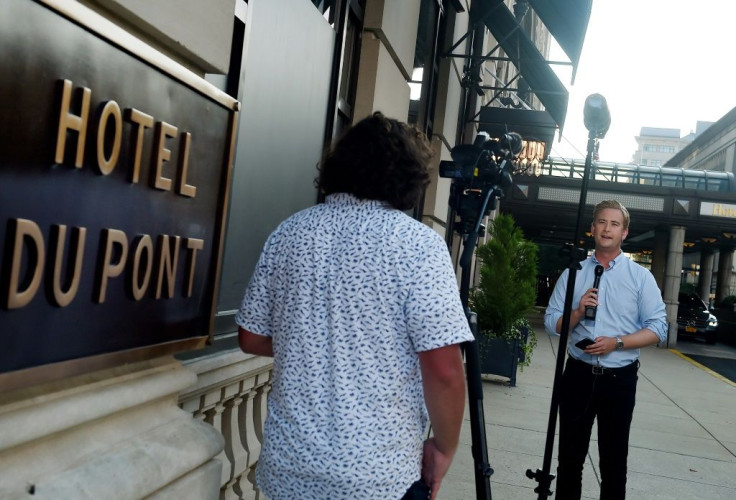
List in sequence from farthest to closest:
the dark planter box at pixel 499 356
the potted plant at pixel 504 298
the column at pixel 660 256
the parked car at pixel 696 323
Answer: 1. the column at pixel 660 256
2. the parked car at pixel 696 323
3. the potted plant at pixel 504 298
4. the dark planter box at pixel 499 356

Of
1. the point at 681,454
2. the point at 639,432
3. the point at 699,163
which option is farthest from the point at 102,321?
the point at 699,163

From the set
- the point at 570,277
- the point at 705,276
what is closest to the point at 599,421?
the point at 570,277

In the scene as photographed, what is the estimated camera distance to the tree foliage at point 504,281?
10.5 meters

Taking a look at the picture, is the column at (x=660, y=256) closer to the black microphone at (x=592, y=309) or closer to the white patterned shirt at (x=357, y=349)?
the black microphone at (x=592, y=309)

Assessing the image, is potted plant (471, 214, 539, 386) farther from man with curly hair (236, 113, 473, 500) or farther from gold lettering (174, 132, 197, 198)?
gold lettering (174, 132, 197, 198)

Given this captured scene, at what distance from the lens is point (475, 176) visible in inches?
144

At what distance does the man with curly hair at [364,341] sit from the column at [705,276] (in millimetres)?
37970

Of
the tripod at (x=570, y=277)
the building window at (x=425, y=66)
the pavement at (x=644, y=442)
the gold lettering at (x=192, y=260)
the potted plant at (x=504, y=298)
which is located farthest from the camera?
the potted plant at (x=504, y=298)

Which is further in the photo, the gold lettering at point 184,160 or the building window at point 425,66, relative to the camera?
the building window at point 425,66

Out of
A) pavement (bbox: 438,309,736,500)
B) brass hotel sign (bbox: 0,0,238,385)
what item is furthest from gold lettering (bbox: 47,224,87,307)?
pavement (bbox: 438,309,736,500)

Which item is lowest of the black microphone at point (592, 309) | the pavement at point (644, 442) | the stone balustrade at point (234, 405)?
the pavement at point (644, 442)

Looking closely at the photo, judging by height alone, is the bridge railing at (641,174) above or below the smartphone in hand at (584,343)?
above

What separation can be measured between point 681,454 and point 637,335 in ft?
11.5

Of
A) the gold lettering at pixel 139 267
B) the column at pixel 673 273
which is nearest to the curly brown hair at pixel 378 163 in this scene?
the gold lettering at pixel 139 267
